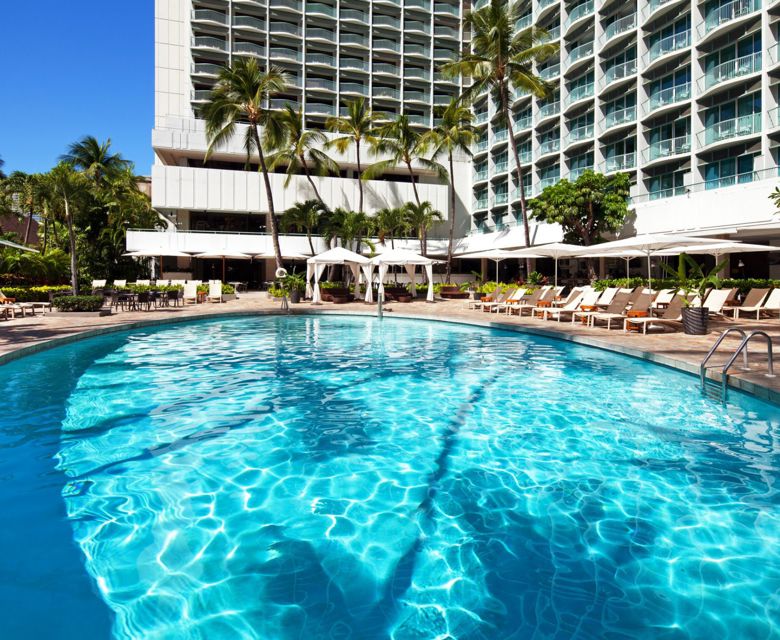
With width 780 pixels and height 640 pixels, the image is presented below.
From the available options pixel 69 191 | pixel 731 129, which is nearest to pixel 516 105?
pixel 731 129

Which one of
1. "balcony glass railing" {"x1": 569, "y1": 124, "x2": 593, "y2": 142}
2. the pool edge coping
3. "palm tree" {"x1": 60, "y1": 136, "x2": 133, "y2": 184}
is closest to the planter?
the pool edge coping

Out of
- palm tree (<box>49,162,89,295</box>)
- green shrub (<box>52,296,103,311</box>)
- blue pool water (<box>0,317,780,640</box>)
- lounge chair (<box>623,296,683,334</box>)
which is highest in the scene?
palm tree (<box>49,162,89,295</box>)

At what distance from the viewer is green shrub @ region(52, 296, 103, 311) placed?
17703 millimetres

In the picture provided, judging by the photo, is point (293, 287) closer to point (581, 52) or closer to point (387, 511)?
point (387, 511)

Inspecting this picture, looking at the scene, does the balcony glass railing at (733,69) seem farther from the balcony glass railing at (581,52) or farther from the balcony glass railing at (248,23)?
the balcony glass railing at (248,23)

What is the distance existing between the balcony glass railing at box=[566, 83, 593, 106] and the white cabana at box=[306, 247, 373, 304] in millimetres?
24171

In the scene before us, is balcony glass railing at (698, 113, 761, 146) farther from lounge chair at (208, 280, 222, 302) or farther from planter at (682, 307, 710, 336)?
lounge chair at (208, 280, 222, 302)

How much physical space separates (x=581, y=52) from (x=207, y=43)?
1298 inches

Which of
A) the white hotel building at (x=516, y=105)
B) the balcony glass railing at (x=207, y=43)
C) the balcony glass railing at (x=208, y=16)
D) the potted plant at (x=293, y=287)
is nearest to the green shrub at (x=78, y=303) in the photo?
the potted plant at (x=293, y=287)

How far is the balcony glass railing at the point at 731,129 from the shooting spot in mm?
26688

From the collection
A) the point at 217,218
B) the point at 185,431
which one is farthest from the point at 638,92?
the point at 185,431

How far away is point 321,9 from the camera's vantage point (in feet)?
170

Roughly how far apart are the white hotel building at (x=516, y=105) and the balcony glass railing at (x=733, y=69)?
8 cm

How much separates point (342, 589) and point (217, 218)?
43.6 metres
